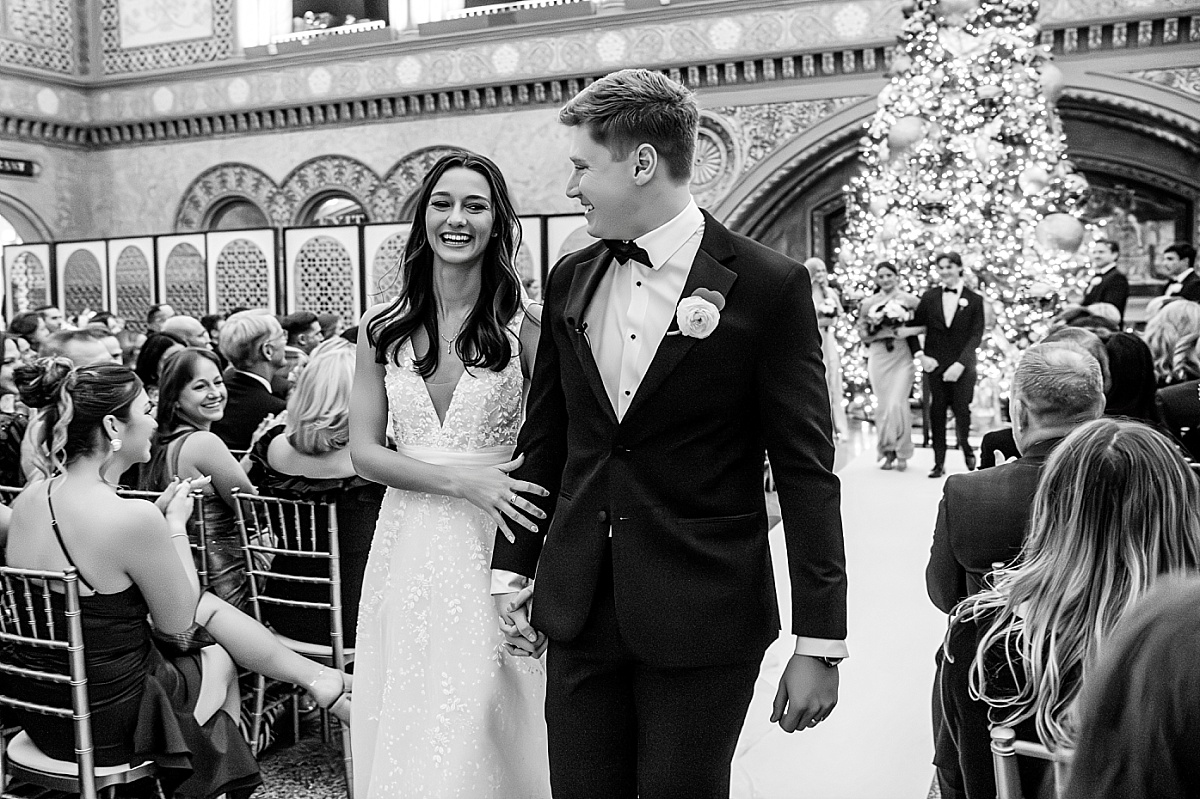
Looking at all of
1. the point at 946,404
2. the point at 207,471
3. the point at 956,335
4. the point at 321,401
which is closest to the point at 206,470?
the point at 207,471

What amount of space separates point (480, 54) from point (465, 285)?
11.3 metres

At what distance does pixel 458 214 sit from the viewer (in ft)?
7.54

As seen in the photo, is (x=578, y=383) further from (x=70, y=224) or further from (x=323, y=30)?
(x=70, y=224)

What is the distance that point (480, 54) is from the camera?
13.0 m

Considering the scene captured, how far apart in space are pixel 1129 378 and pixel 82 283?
12.7 m

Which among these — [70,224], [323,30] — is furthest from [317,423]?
[70,224]

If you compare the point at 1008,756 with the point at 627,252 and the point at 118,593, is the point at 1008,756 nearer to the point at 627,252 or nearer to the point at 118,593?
the point at 627,252

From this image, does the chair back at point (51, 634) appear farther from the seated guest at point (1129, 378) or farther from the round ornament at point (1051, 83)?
the round ornament at point (1051, 83)

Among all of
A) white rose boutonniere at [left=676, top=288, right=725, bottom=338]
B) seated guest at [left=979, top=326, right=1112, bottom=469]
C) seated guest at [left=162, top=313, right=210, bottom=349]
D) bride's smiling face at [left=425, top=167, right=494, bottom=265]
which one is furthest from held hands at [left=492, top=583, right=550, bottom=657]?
seated guest at [left=162, top=313, right=210, bottom=349]

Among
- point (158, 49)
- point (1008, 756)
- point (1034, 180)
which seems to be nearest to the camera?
point (1008, 756)

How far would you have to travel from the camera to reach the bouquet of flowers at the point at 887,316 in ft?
25.3

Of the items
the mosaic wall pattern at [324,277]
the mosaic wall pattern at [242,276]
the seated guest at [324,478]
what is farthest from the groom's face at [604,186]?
the mosaic wall pattern at [242,276]

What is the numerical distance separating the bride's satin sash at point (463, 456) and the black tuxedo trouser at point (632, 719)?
68 centimetres

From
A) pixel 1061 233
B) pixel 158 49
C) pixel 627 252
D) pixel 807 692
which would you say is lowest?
pixel 807 692
